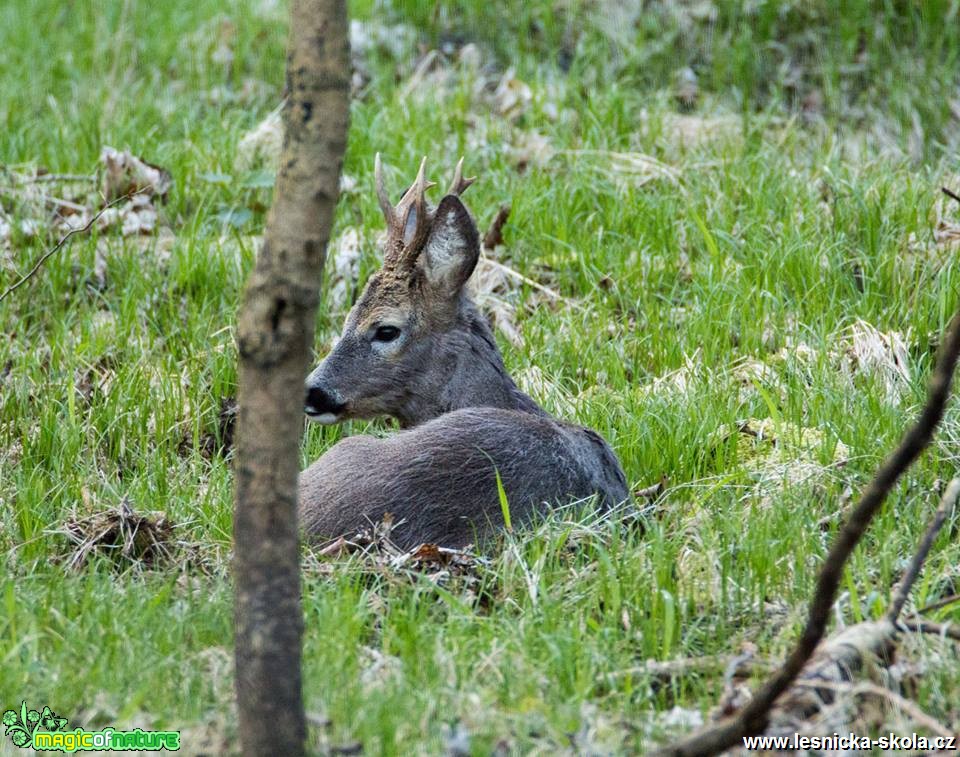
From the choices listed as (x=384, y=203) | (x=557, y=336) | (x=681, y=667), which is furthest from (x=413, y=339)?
(x=681, y=667)

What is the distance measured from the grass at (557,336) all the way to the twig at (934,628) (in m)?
0.06

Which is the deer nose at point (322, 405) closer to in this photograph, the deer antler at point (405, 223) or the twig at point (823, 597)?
the deer antler at point (405, 223)

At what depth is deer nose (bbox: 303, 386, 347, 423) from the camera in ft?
16.1

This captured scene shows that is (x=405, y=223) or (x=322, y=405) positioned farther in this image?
(x=405, y=223)

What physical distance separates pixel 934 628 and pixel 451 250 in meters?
2.53

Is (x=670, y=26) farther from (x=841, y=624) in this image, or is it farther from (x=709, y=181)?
(x=841, y=624)

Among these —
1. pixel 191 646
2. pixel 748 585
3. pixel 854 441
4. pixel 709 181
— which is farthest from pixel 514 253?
pixel 191 646

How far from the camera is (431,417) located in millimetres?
5043

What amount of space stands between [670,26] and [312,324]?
6.25 meters

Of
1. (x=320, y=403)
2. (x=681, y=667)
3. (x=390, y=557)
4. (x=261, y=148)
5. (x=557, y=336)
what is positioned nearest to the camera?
(x=681, y=667)

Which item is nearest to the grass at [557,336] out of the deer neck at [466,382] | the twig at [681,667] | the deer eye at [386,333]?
the twig at [681,667]

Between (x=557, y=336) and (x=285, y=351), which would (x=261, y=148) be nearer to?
(x=557, y=336)

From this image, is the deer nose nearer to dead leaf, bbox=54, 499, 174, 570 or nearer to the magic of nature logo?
dead leaf, bbox=54, 499, 174, 570

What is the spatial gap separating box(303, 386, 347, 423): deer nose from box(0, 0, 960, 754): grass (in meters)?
0.19
